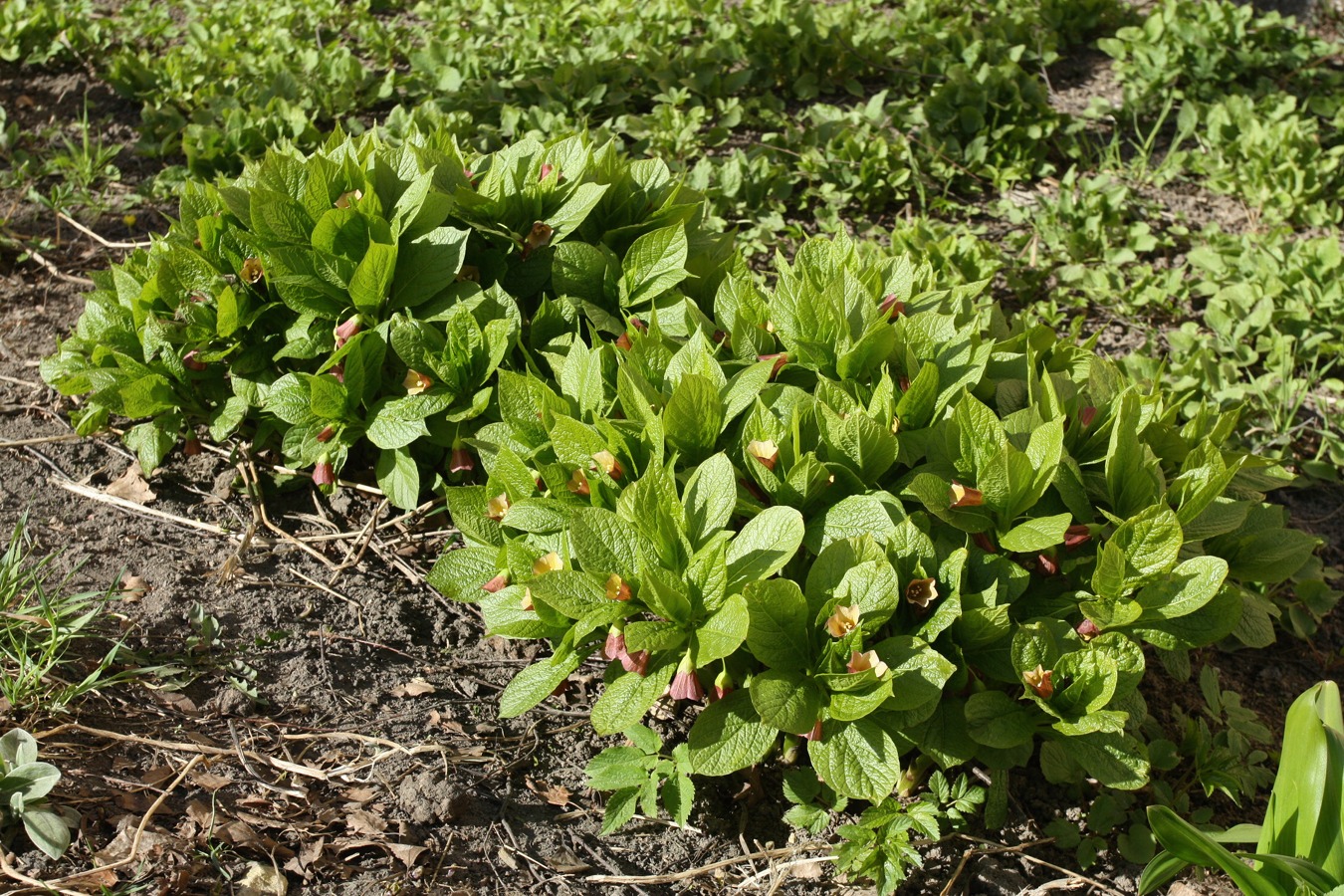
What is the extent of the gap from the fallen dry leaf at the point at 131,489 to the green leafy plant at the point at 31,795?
3.36 feet

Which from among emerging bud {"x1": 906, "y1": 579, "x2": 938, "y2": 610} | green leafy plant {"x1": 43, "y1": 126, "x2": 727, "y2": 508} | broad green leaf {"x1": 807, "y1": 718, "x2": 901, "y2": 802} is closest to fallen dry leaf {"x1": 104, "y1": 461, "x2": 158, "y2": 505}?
green leafy plant {"x1": 43, "y1": 126, "x2": 727, "y2": 508}

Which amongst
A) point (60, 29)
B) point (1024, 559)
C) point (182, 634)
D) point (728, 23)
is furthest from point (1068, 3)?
point (182, 634)

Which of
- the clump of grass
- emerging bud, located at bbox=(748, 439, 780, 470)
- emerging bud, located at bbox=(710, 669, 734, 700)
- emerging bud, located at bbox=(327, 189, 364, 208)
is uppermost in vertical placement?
emerging bud, located at bbox=(327, 189, 364, 208)

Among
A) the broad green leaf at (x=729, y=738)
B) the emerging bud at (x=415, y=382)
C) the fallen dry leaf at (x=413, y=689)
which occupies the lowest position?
the fallen dry leaf at (x=413, y=689)

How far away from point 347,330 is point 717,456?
1078mm

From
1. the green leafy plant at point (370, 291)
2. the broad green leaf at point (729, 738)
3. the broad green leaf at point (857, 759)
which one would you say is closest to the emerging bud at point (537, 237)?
the green leafy plant at point (370, 291)

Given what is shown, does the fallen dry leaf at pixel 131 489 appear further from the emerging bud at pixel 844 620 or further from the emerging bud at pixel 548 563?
the emerging bud at pixel 844 620

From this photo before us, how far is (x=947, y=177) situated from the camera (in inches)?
179

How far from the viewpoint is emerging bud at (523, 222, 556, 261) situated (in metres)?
2.71

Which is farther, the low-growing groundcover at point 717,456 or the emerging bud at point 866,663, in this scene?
the low-growing groundcover at point 717,456

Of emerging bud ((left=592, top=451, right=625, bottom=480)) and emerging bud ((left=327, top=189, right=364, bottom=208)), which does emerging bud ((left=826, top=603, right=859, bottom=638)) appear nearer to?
emerging bud ((left=592, top=451, right=625, bottom=480))

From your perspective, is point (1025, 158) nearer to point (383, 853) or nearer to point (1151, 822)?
point (1151, 822)

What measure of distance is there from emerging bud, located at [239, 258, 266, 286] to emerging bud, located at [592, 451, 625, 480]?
1129 millimetres

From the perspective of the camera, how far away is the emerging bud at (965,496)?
6.82 ft
